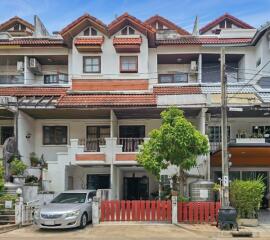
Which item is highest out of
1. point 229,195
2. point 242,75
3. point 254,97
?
point 242,75

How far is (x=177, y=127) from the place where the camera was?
69.4 ft

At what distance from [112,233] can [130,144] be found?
1012cm

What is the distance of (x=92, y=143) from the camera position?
29125 mm

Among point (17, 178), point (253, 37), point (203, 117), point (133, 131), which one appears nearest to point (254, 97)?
point (203, 117)

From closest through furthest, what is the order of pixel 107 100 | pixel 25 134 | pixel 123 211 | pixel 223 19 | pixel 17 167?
pixel 123 211
pixel 17 167
pixel 107 100
pixel 25 134
pixel 223 19

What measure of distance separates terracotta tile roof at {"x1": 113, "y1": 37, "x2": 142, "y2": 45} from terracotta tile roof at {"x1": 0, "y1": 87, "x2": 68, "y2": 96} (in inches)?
178

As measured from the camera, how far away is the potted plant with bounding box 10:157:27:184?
2546 cm

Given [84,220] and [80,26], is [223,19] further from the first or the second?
[84,220]

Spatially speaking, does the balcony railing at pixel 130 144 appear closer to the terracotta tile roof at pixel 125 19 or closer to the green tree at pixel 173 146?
the green tree at pixel 173 146

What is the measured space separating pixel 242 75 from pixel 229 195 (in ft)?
43.1

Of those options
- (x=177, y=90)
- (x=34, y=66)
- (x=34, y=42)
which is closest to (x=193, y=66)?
(x=177, y=90)

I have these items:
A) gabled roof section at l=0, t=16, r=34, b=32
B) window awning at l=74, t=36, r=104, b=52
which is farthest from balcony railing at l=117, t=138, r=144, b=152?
gabled roof section at l=0, t=16, r=34, b=32

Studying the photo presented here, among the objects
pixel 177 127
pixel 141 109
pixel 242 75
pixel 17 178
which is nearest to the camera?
pixel 177 127

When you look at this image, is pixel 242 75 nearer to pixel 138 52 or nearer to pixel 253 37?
pixel 253 37
